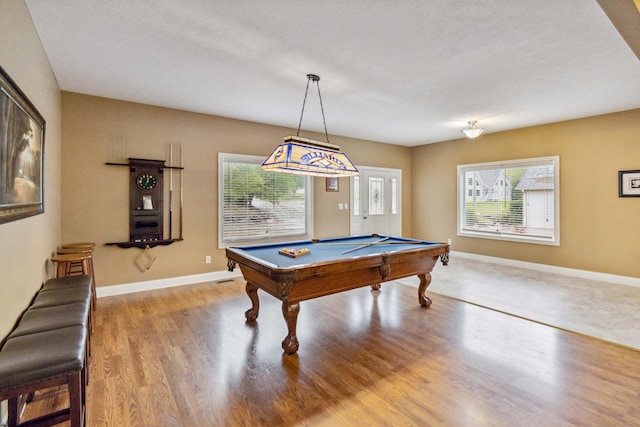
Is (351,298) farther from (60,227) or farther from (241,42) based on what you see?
(60,227)

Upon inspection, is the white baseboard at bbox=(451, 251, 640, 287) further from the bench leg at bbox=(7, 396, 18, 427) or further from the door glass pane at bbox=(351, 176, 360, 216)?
the bench leg at bbox=(7, 396, 18, 427)

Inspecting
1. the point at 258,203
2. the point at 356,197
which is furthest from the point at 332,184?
the point at 258,203

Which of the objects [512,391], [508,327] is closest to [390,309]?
[508,327]

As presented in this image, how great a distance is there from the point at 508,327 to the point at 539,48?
8.65 feet

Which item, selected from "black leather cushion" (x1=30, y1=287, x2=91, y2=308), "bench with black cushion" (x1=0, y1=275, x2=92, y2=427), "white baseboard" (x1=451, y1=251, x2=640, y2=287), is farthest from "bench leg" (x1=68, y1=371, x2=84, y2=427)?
"white baseboard" (x1=451, y1=251, x2=640, y2=287)

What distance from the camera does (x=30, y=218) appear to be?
223 cm

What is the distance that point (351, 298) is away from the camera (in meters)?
4.01

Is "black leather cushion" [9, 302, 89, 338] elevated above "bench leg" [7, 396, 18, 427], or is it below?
above

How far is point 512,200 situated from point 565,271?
1491mm

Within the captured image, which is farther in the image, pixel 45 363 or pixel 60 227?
pixel 60 227

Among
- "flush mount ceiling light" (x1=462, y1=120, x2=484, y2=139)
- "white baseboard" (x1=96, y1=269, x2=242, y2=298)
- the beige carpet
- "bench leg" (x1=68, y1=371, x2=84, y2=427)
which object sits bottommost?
the beige carpet

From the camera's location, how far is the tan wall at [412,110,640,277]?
179 inches

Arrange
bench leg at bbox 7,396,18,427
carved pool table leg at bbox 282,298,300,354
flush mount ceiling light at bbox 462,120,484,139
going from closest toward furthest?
bench leg at bbox 7,396,18,427
carved pool table leg at bbox 282,298,300,354
flush mount ceiling light at bbox 462,120,484,139

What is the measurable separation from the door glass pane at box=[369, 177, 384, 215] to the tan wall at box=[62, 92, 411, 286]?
2604 mm
